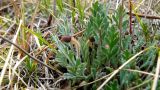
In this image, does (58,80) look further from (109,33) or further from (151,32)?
(151,32)

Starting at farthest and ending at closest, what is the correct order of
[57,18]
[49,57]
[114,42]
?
[57,18] → [49,57] → [114,42]

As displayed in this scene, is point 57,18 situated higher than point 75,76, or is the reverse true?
point 57,18

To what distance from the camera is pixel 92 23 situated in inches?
45.3

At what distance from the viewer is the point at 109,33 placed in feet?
3.63

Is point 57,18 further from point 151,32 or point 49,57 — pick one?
point 151,32

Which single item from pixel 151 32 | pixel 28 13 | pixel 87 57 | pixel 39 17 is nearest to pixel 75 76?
pixel 87 57

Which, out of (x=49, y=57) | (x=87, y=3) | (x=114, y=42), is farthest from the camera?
(x=87, y=3)

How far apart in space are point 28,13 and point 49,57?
2.68 ft

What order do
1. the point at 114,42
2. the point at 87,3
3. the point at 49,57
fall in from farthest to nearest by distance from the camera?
the point at 87,3 → the point at 49,57 → the point at 114,42

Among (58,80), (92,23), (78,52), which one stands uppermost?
(92,23)

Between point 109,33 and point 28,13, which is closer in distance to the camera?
point 109,33

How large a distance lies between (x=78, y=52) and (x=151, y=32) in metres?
0.39

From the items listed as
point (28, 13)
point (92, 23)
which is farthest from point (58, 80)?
point (28, 13)

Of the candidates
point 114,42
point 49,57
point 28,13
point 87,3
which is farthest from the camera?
point 28,13
